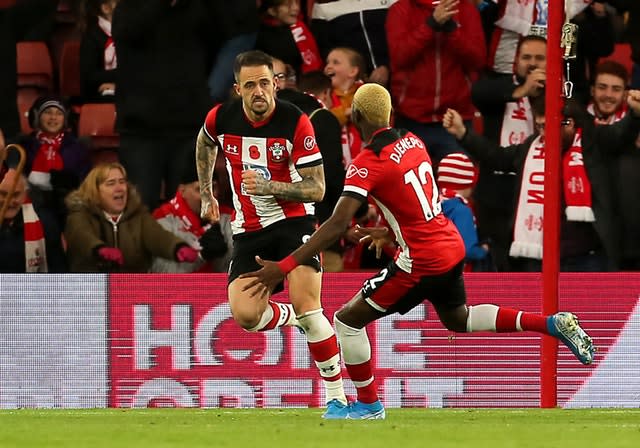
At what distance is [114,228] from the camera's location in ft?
41.1

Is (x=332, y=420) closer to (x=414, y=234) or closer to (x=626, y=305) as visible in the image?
(x=414, y=234)

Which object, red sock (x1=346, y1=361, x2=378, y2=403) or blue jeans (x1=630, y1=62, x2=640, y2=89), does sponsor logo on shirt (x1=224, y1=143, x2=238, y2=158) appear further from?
blue jeans (x1=630, y1=62, x2=640, y2=89)

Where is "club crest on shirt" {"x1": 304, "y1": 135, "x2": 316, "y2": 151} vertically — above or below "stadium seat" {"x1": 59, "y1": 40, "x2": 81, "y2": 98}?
below

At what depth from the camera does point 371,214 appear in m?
12.8

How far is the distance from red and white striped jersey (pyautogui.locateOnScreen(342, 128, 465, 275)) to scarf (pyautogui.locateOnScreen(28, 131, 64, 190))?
4778 millimetres

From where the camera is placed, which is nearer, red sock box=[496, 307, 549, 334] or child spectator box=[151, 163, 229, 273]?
red sock box=[496, 307, 549, 334]

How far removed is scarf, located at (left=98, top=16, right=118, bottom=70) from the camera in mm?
14328

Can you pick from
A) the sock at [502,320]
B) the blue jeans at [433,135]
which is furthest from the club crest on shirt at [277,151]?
the blue jeans at [433,135]

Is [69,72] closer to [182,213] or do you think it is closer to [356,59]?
[182,213]

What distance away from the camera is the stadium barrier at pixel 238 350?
11.6m

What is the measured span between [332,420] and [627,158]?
13.3ft

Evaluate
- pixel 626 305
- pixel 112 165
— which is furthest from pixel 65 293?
pixel 626 305

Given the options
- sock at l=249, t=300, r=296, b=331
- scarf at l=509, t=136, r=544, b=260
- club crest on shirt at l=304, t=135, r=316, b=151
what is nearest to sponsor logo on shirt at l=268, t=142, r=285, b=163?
club crest on shirt at l=304, t=135, r=316, b=151

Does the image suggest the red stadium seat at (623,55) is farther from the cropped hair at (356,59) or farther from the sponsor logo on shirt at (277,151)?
the sponsor logo on shirt at (277,151)
